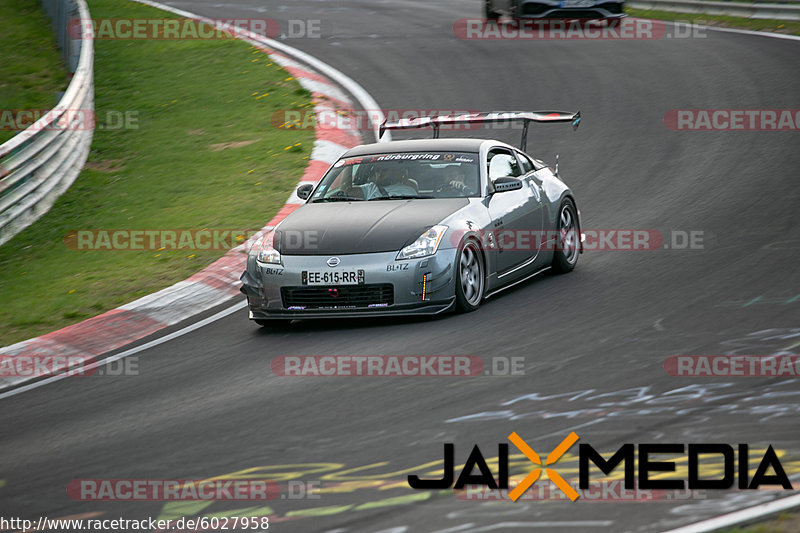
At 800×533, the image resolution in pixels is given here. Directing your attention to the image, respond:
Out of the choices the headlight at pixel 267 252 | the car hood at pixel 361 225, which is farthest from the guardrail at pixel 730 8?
the headlight at pixel 267 252

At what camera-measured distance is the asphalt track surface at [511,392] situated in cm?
514

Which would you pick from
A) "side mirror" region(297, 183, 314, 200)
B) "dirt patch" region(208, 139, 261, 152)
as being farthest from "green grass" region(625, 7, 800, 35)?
"side mirror" region(297, 183, 314, 200)

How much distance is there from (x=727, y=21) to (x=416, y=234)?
1648cm

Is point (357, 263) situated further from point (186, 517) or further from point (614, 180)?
point (614, 180)

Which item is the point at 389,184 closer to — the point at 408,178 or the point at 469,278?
the point at 408,178

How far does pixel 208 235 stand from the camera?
1152cm

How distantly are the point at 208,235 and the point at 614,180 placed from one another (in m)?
4.72

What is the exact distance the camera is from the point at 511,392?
6504mm

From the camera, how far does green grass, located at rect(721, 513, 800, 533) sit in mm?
4367

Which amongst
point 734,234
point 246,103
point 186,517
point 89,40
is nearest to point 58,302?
point 186,517

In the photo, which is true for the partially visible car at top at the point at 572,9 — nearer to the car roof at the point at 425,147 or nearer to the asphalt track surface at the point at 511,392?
the asphalt track surface at the point at 511,392

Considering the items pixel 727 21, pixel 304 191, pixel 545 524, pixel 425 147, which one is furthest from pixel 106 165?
pixel 727 21

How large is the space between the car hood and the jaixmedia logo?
10.3ft

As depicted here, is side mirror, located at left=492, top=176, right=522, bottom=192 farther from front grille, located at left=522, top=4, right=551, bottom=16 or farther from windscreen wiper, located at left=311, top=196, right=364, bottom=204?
front grille, located at left=522, top=4, right=551, bottom=16
